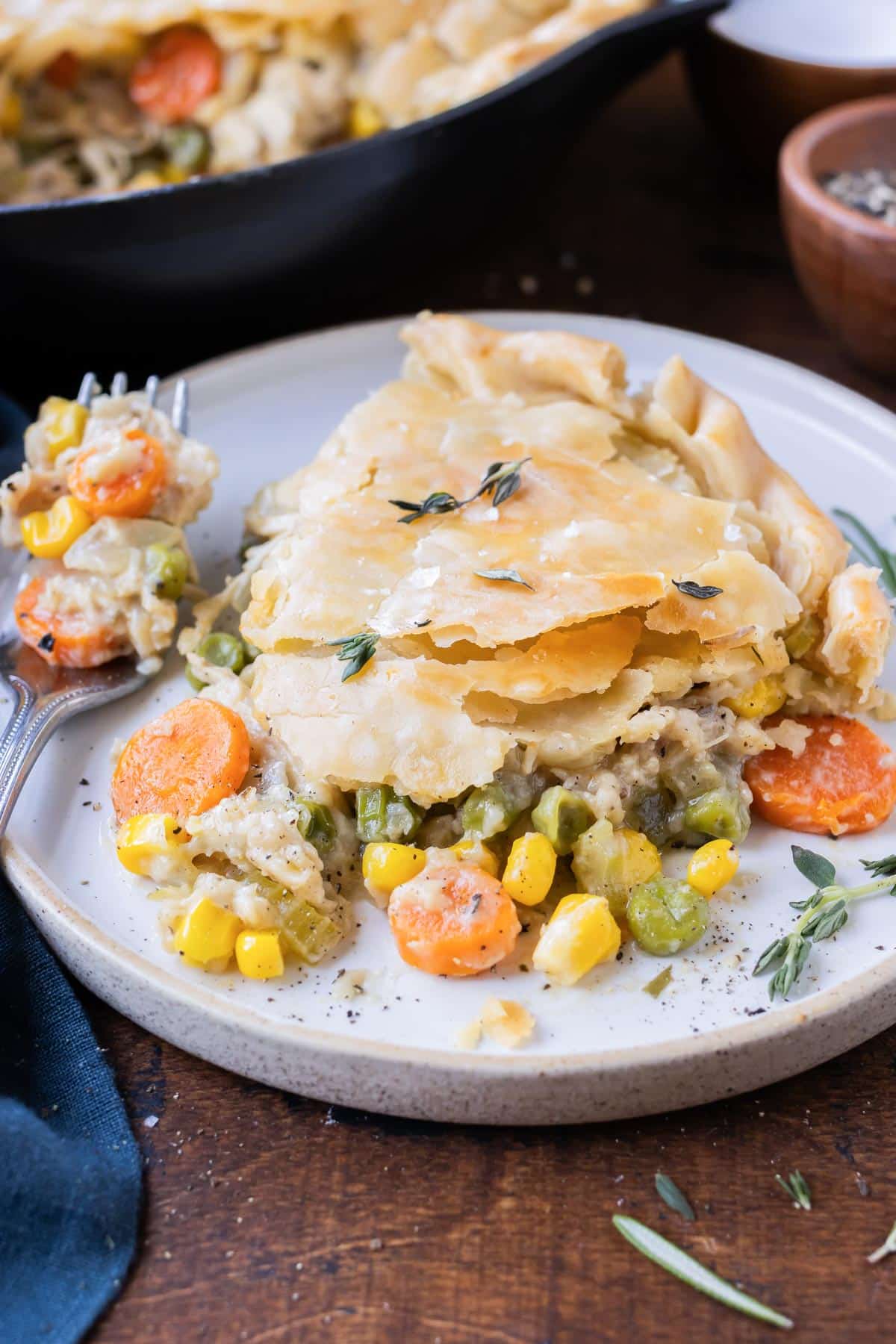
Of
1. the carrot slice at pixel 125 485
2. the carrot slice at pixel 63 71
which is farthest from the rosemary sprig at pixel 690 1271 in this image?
the carrot slice at pixel 63 71

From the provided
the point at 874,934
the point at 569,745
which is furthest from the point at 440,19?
the point at 874,934

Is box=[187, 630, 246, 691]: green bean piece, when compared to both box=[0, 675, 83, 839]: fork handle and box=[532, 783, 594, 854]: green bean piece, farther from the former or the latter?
box=[532, 783, 594, 854]: green bean piece

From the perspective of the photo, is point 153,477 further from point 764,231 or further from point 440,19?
point 764,231

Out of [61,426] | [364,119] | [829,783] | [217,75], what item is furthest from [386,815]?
[217,75]

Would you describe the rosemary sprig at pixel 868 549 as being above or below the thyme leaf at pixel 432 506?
below

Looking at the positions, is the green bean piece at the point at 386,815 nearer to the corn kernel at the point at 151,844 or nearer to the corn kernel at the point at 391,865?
the corn kernel at the point at 391,865

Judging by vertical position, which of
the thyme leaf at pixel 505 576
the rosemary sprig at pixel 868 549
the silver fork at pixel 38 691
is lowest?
the rosemary sprig at pixel 868 549

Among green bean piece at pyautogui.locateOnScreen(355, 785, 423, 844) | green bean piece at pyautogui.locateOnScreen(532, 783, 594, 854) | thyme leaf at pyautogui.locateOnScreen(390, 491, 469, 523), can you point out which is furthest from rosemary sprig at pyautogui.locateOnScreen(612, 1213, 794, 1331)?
thyme leaf at pyautogui.locateOnScreen(390, 491, 469, 523)

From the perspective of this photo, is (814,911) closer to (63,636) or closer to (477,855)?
(477,855)
